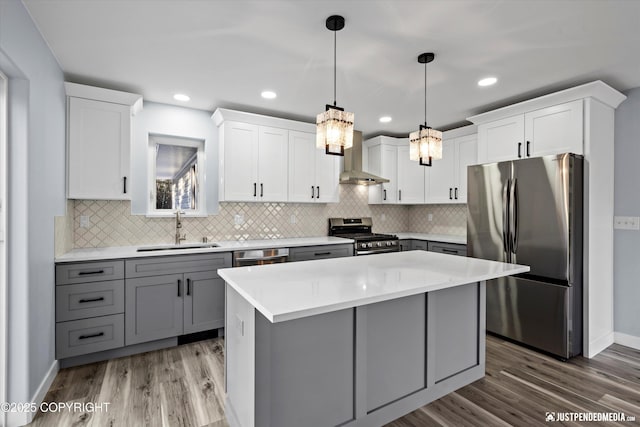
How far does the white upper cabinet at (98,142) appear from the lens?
289 centimetres

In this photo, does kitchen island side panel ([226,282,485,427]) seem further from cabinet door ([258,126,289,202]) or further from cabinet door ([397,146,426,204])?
cabinet door ([397,146,426,204])

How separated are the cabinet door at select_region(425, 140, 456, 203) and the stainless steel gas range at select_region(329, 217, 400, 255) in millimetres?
856

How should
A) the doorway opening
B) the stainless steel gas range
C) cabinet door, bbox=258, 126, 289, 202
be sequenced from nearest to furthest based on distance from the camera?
1. the doorway opening
2. cabinet door, bbox=258, 126, 289, 202
3. the stainless steel gas range

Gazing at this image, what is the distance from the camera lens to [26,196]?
77.7 inches

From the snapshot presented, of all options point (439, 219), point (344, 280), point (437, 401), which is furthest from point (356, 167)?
point (437, 401)

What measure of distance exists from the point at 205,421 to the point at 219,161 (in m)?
2.65

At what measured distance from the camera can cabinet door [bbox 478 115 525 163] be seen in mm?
3340

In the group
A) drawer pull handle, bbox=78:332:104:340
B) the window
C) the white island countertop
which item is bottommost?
drawer pull handle, bbox=78:332:104:340

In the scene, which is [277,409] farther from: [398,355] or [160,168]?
[160,168]

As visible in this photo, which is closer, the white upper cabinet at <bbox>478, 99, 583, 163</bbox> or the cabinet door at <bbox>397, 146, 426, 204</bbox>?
the white upper cabinet at <bbox>478, 99, 583, 163</bbox>

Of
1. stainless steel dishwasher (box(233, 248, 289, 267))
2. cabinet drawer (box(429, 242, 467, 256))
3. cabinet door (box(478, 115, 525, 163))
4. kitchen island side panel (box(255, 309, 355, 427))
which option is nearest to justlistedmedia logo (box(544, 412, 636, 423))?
kitchen island side panel (box(255, 309, 355, 427))

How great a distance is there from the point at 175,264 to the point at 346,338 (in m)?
1.99

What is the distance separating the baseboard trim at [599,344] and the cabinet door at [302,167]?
3182 mm

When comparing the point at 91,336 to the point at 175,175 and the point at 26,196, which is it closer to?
the point at 26,196
